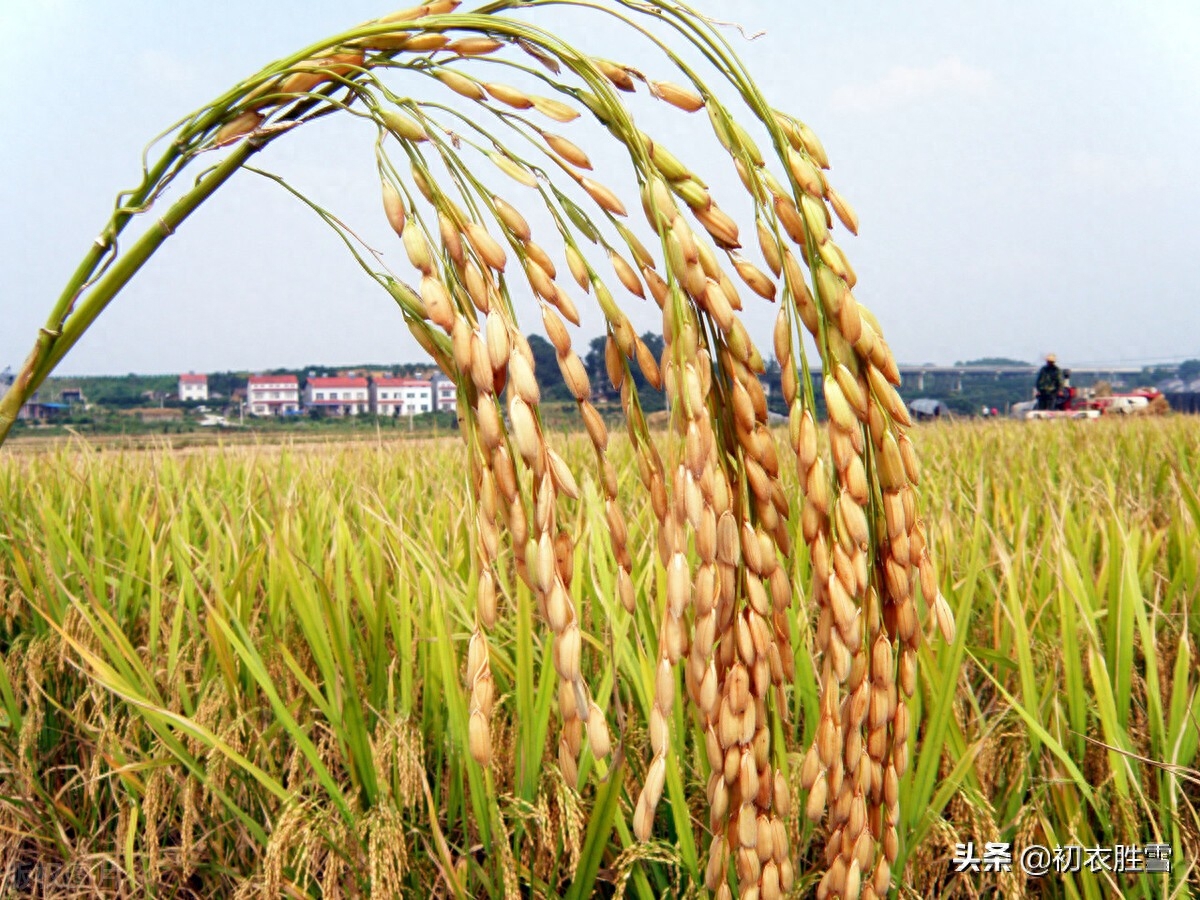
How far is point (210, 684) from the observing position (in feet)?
5.70

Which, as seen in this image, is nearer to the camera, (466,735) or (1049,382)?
(466,735)

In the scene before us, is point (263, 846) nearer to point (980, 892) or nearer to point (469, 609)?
point (469, 609)

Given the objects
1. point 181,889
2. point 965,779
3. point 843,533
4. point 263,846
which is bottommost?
point 181,889

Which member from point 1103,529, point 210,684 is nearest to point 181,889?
point 210,684

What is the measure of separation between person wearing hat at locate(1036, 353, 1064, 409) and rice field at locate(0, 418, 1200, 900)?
59.3ft

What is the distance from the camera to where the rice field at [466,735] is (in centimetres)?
132

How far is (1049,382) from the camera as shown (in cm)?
1869

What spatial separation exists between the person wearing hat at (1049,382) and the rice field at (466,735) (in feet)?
59.3

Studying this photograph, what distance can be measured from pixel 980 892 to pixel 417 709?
93cm

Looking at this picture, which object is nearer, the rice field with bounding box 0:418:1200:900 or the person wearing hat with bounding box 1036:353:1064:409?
the rice field with bounding box 0:418:1200:900

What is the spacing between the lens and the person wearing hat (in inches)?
730

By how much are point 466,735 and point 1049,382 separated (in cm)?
1971

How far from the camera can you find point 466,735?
1.35 metres

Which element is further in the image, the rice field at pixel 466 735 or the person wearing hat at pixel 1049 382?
the person wearing hat at pixel 1049 382
